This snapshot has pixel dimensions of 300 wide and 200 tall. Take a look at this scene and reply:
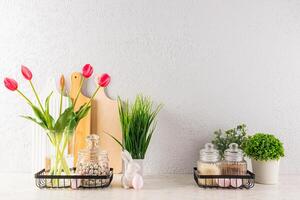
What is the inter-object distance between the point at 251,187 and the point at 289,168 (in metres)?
0.34

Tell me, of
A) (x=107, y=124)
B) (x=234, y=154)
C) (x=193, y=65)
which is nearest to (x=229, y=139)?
(x=234, y=154)

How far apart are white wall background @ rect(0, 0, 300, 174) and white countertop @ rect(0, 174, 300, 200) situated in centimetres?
18

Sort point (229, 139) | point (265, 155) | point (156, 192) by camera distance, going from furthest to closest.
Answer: point (229, 139)
point (265, 155)
point (156, 192)

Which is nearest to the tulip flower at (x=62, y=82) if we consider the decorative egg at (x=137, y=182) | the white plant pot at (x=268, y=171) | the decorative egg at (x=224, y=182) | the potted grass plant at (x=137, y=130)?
the potted grass plant at (x=137, y=130)

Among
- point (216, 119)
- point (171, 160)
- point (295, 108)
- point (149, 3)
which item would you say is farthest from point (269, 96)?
point (149, 3)

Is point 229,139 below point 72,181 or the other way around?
the other way around

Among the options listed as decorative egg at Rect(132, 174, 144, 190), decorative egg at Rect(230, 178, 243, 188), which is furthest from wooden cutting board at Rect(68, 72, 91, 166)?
decorative egg at Rect(230, 178, 243, 188)

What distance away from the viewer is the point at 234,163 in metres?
→ 1.41

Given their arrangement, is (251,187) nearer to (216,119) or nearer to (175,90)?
(216,119)

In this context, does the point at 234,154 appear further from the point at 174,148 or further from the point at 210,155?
the point at 174,148

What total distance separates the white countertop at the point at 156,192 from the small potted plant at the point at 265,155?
40 mm

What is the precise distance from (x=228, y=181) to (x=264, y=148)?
0.69ft

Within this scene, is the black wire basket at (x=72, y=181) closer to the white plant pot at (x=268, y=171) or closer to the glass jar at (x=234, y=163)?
the glass jar at (x=234, y=163)

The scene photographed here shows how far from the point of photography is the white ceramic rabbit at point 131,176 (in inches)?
53.7
